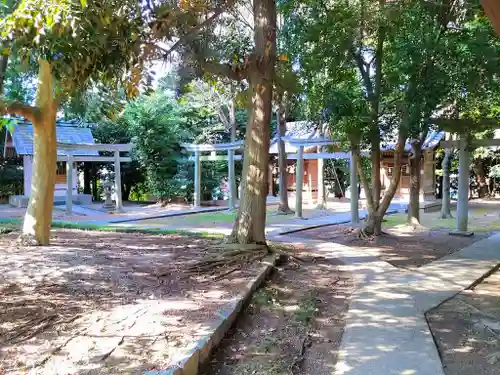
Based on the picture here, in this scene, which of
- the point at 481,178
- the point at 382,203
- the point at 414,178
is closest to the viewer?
the point at 382,203

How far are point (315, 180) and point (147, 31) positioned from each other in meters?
22.0

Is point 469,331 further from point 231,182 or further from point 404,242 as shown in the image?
point 231,182

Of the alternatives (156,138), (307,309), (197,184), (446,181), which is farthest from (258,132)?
(156,138)

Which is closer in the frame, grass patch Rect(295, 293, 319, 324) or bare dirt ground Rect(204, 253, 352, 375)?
bare dirt ground Rect(204, 253, 352, 375)

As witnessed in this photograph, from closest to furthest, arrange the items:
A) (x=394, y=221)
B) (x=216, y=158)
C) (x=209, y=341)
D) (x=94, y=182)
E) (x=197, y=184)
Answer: (x=209, y=341)
(x=394, y=221)
(x=216, y=158)
(x=197, y=184)
(x=94, y=182)

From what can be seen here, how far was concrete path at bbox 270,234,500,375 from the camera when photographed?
4.07 metres

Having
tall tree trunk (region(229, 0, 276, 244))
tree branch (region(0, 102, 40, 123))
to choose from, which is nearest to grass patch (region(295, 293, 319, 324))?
tall tree trunk (region(229, 0, 276, 244))

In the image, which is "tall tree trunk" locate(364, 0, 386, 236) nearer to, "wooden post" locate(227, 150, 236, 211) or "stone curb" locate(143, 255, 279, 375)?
"stone curb" locate(143, 255, 279, 375)

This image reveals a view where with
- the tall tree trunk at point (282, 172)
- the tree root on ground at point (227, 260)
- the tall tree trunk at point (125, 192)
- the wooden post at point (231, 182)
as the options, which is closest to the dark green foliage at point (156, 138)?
the wooden post at point (231, 182)

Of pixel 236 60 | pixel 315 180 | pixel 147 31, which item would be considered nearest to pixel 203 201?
pixel 315 180

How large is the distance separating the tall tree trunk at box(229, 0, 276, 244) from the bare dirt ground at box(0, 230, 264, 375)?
1.00 meters

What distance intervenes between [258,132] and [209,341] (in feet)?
16.6

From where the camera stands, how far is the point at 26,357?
3.66 metres

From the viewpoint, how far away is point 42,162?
8930 mm
